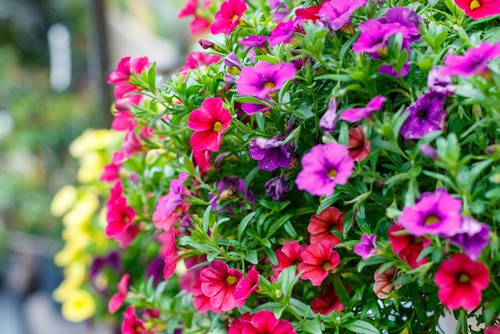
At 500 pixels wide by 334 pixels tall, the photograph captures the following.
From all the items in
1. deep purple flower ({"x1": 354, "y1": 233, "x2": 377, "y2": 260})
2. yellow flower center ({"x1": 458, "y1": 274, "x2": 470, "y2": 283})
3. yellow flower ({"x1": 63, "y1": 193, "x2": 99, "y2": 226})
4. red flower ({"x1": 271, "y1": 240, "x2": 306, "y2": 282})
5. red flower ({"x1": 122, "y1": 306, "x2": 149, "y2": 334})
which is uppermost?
yellow flower center ({"x1": 458, "y1": 274, "x2": 470, "y2": 283})

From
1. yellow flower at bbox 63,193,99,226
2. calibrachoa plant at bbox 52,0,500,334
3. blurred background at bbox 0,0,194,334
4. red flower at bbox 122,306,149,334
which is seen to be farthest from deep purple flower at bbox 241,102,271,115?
blurred background at bbox 0,0,194,334

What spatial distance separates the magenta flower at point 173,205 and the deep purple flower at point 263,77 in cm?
15

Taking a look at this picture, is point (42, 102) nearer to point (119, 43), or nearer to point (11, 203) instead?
point (11, 203)

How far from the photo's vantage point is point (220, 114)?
0.67 metres

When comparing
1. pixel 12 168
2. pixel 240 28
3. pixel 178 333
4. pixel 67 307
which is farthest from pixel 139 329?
pixel 12 168

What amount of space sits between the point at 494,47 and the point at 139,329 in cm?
59

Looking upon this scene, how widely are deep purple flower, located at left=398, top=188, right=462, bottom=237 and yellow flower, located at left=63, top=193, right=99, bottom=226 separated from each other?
3.94 feet

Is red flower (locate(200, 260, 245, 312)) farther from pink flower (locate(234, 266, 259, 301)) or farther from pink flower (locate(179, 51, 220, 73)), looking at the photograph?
pink flower (locate(179, 51, 220, 73))

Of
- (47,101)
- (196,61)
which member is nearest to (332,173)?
(196,61)

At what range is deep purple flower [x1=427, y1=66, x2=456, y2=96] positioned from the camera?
0.57m

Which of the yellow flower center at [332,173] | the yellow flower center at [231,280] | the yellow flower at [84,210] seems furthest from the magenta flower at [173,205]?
the yellow flower at [84,210]

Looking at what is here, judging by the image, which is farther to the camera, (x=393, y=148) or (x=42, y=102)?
(x=42, y=102)

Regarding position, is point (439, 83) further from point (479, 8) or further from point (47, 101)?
point (47, 101)

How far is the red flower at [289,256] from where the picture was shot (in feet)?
2.30
